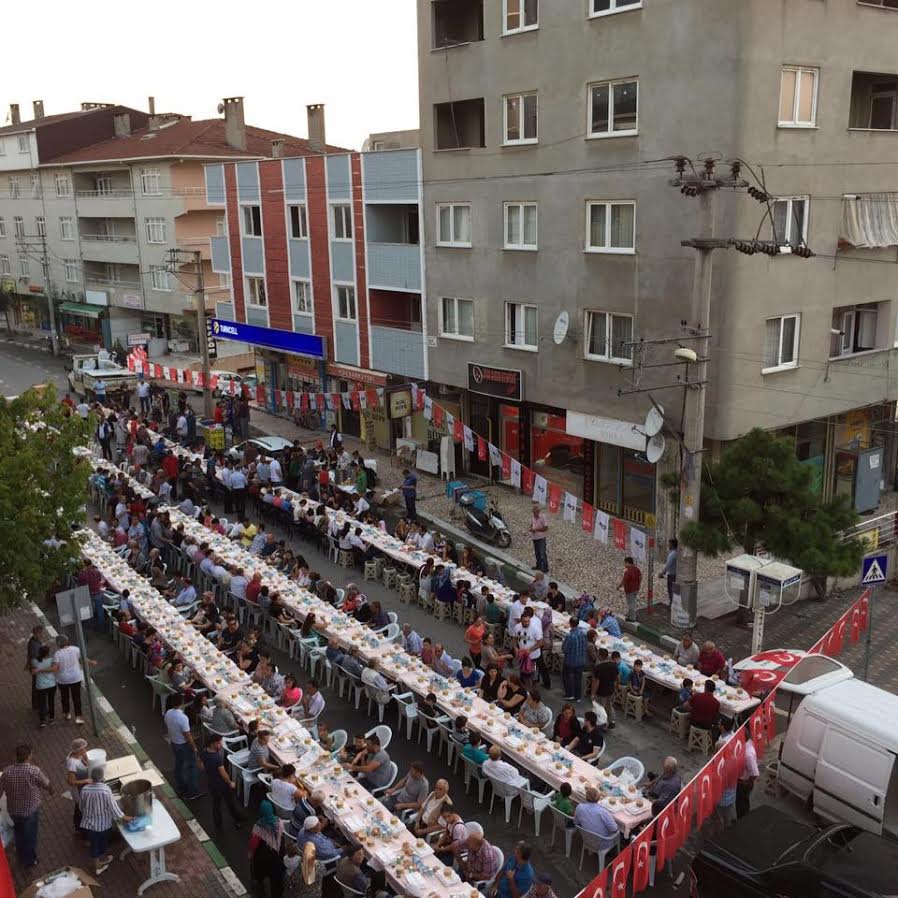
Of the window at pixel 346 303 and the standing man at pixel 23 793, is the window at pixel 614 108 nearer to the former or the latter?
the window at pixel 346 303

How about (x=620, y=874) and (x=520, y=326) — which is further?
(x=520, y=326)

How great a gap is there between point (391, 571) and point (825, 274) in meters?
13.7

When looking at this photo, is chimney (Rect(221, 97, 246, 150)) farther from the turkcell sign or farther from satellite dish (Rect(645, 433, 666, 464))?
satellite dish (Rect(645, 433, 666, 464))

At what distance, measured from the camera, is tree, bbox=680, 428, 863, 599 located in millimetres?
17719

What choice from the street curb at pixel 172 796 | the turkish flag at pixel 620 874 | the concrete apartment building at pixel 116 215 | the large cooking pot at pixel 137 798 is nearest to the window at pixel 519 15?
the street curb at pixel 172 796

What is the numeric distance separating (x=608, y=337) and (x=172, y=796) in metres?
16.3

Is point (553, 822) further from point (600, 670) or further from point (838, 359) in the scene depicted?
point (838, 359)

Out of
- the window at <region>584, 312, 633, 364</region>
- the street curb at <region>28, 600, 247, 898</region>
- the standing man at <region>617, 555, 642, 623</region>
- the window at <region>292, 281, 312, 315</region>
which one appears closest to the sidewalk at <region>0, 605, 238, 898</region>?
the street curb at <region>28, 600, 247, 898</region>

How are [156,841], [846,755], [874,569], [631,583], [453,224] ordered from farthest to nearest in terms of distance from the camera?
[453,224], [631,583], [874,569], [846,755], [156,841]

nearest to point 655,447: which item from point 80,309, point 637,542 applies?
point 637,542

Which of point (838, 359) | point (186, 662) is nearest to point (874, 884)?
point (186, 662)

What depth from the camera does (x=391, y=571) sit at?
22438 millimetres

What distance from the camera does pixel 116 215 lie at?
61.6 m

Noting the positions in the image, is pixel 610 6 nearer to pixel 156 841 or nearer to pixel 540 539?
pixel 540 539
